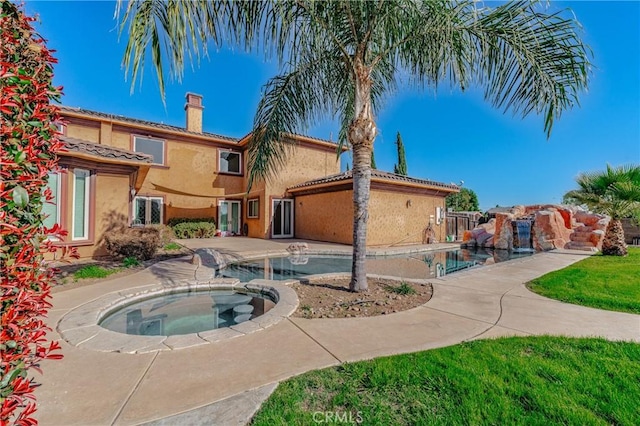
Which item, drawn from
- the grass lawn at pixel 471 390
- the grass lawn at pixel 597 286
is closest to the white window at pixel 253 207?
the grass lawn at pixel 597 286

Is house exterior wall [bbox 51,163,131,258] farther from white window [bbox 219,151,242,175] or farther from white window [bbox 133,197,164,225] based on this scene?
white window [bbox 219,151,242,175]

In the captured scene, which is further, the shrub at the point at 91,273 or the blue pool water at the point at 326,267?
the blue pool water at the point at 326,267

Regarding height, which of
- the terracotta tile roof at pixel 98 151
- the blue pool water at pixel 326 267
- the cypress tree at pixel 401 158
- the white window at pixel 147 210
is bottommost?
the blue pool water at pixel 326 267

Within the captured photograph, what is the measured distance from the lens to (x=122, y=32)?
3.89 m

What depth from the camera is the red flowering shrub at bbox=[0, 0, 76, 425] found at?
66.0 inches

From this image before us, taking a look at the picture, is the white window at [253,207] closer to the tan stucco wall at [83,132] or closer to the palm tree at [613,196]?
the tan stucco wall at [83,132]

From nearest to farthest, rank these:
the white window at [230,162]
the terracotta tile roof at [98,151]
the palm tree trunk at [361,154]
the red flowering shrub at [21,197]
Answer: the red flowering shrub at [21,197] → the palm tree trunk at [361,154] → the terracotta tile roof at [98,151] → the white window at [230,162]

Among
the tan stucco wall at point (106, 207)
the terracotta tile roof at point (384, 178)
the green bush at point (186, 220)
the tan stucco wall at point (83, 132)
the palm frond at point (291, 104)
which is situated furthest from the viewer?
the green bush at point (186, 220)

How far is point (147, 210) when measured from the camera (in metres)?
19.3

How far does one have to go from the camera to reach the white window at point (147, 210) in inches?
747

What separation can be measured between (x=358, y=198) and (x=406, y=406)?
15.2ft

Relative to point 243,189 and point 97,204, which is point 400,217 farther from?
point 97,204

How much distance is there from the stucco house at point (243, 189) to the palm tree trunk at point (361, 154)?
9.90 meters

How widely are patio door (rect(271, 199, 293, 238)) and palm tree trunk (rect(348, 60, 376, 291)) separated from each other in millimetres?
Answer: 14758
